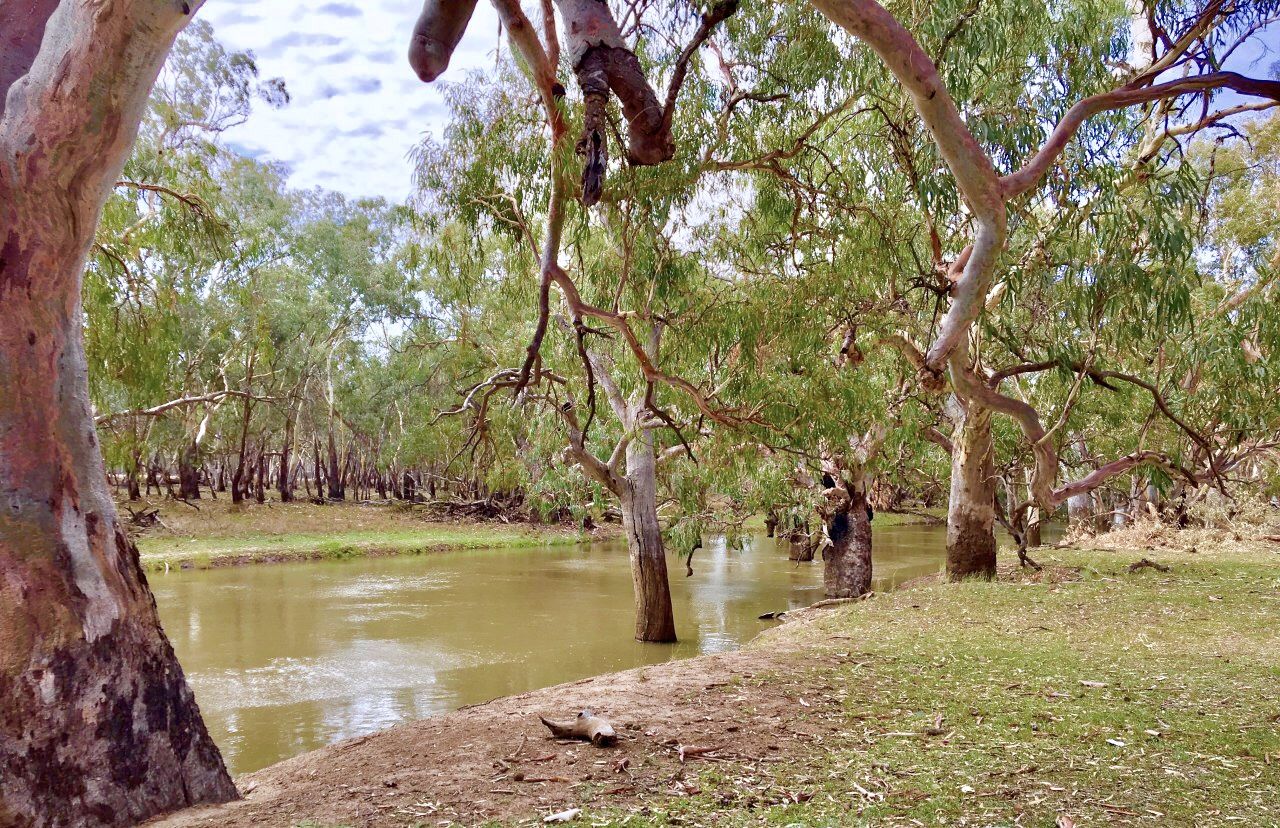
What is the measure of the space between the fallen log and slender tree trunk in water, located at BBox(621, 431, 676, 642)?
5.20 meters

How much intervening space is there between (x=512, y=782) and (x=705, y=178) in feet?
15.0

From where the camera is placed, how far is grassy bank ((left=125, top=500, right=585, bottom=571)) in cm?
1636

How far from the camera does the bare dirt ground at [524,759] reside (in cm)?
269

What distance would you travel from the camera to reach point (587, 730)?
11.2 feet

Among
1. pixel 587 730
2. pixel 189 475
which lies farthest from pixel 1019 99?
pixel 189 475

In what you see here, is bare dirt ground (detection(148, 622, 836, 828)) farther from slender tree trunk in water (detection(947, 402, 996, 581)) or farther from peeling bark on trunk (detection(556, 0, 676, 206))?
slender tree trunk in water (detection(947, 402, 996, 581))

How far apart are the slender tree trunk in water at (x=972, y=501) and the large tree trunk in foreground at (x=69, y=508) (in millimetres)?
7423

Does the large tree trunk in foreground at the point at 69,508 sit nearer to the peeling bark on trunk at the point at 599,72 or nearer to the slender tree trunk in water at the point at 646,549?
the peeling bark on trunk at the point at 599,72

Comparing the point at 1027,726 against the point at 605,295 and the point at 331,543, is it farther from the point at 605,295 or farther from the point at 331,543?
the point at 331,543

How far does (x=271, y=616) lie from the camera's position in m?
10.8

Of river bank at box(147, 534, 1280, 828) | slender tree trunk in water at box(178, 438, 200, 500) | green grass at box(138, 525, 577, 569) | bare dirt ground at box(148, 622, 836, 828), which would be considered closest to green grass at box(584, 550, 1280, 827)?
river bank at box(147, 534, 1280, 828)

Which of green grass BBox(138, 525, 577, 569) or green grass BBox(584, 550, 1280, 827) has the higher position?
green grass BBox(584, 550, 1280, 827)

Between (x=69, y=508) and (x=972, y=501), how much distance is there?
794 centimetres

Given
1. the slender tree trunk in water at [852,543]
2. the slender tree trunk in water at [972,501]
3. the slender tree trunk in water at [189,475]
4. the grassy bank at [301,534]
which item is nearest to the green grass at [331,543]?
the grassy bank at [301,534]
